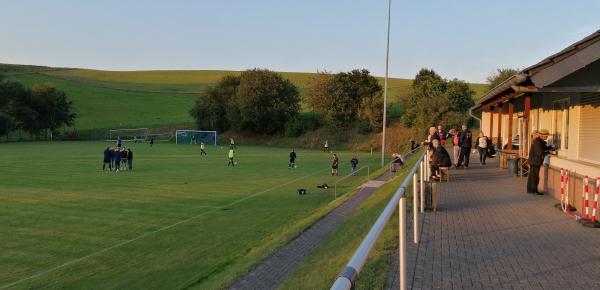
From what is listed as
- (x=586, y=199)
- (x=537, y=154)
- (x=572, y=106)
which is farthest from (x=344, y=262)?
(x=572, y=106)

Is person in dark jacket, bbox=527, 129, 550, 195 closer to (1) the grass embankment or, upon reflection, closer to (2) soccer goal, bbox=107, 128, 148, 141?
(1) the grass embankment

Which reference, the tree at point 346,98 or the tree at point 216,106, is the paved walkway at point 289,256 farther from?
the tree at point 216,106

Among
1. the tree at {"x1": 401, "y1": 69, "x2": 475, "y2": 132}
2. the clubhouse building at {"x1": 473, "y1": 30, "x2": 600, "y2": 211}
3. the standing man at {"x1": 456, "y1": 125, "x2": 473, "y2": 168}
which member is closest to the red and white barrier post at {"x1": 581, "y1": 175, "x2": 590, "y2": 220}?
the clubhouse building at {"x1": 473, "y1": 30, "x2": 600, "y2": 211}

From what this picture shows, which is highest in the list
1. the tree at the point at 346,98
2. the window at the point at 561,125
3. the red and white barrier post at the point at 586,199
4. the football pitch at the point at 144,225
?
the tree at the point at 346,98

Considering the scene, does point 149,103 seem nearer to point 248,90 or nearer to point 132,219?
point 248,90

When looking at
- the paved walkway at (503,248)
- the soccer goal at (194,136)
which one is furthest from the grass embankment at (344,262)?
the soccer goal at (194,136)

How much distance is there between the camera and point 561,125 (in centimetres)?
1579

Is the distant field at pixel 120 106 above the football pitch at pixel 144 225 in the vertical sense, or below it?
above

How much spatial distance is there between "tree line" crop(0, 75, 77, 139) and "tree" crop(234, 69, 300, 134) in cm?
2921

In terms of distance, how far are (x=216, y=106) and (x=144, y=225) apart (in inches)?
2611

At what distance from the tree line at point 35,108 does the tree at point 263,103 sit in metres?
29.2

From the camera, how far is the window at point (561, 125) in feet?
48.5

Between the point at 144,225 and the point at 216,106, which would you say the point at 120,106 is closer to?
the point at 216,106

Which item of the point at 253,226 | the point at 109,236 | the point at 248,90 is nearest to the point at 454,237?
the point at 253,226
